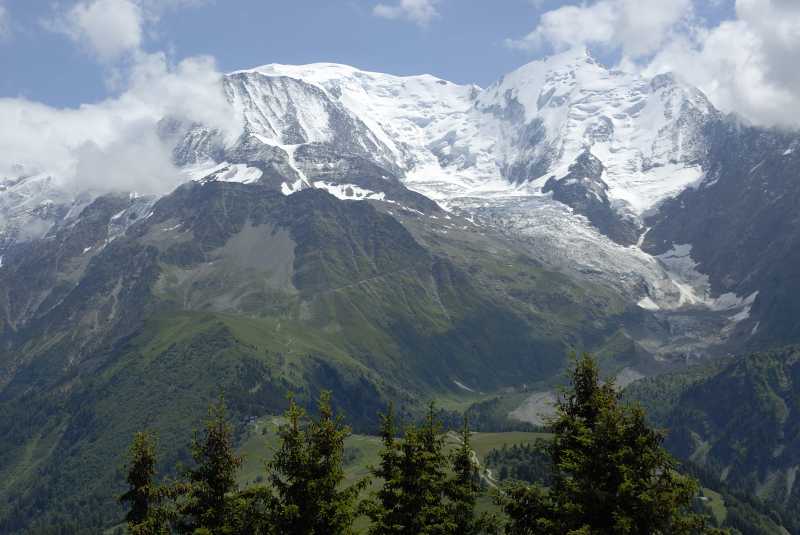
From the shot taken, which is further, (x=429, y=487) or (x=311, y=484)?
(x=429, y=487)

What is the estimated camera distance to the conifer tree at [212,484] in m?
46.3

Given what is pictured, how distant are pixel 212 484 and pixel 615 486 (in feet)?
66.4

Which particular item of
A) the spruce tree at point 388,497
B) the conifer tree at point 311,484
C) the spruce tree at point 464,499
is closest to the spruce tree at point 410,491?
the spruce tree at point 388,497

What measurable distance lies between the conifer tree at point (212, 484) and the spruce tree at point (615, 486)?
15073 millimetres

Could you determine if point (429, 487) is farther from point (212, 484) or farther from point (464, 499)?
point (212, 484)

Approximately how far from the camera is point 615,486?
39406 millimetres

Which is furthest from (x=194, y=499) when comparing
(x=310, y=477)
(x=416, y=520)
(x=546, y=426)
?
(x=546, y=426)

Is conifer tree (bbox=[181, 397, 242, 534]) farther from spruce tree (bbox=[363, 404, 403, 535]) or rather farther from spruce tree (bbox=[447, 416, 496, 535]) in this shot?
spruce tree (bbox=[447, 416, 496, 535])

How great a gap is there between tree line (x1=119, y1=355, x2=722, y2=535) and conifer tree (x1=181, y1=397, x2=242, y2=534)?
5 centimetres

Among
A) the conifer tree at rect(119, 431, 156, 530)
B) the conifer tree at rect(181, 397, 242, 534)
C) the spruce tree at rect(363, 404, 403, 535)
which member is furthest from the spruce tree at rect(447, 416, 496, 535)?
the conifer tree at rect(119, 431, 156, 530)

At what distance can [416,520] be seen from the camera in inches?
1847

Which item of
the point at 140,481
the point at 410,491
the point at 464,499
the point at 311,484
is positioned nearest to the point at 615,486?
the point at 410,491

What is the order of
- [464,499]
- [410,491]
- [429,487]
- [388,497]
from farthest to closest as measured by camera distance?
1. [464,499]
2. [429,487]
3. [410,491]
4. [388,497]

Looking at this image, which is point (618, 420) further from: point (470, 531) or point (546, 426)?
point (470, 531)
